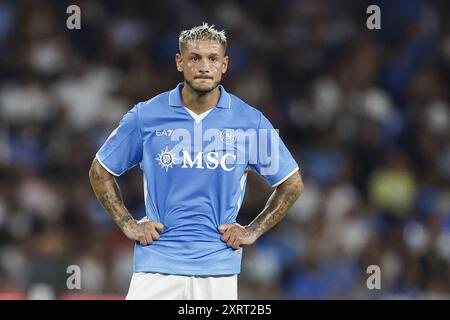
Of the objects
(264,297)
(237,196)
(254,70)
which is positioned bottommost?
(264,297)

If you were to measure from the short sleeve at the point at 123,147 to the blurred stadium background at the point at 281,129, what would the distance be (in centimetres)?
336

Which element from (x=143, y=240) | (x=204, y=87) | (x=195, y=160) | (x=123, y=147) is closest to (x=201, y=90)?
(x=204, y=87)

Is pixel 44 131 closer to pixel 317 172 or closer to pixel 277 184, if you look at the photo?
pixel 317 172

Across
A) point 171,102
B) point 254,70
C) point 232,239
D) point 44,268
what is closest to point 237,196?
point 232,239

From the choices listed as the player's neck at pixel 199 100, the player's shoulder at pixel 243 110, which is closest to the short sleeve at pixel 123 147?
the player's neck at pixel 199 100

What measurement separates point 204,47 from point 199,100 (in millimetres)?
297

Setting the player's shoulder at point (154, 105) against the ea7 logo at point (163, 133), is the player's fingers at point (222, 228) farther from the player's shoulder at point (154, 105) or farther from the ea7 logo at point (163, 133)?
the player's shoulder at point (154, 105)

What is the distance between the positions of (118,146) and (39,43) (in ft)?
20.7

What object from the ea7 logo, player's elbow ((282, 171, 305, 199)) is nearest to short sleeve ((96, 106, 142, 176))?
the ea7 logo

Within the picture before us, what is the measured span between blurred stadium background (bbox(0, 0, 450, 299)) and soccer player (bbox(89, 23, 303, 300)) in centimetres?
350

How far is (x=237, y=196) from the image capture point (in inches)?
230

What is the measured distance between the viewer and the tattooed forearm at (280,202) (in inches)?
237

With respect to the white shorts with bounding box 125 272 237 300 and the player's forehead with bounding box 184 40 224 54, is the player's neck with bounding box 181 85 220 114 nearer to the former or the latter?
the player's forehead with bounding box 184 40 224 54

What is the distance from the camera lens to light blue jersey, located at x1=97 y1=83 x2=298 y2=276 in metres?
5.72
